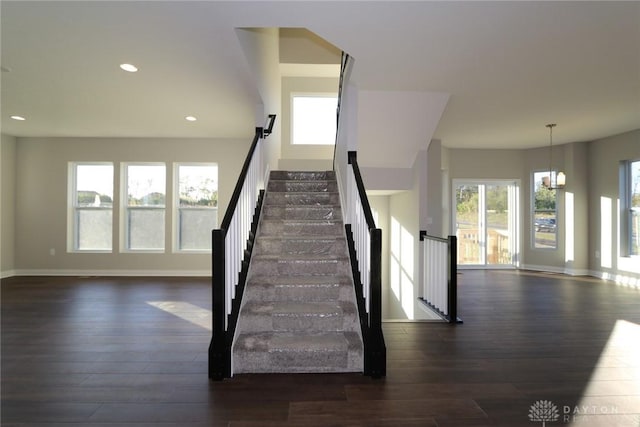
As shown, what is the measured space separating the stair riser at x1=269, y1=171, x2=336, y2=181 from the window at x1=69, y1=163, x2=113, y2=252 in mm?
4060

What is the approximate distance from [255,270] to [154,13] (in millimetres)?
2301

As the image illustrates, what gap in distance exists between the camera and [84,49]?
3.18 metres

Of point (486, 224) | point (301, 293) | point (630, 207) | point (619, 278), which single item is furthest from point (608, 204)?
point (301, 293)

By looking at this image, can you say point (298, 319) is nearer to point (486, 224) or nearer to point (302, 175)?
point (302, 175)

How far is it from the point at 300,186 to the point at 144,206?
3.92 metres

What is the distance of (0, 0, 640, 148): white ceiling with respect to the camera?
255cm

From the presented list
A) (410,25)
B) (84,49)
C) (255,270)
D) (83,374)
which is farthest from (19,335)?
(410,25)

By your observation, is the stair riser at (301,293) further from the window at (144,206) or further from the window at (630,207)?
the window at (630,207)

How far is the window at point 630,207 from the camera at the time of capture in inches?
240

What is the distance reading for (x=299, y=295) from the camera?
9.91 ft

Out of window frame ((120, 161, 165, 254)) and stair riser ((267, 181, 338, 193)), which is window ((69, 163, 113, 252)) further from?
stair riser ((267, 181, 338, 193))

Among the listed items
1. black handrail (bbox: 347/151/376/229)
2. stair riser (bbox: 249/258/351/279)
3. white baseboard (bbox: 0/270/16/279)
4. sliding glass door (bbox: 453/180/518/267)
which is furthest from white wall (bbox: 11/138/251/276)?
sliding glass door (bbox: 453/180/518/267)

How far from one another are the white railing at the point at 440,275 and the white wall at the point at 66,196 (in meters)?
3.94

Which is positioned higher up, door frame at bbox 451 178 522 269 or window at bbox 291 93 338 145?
window at bbox 291 93 338 145
